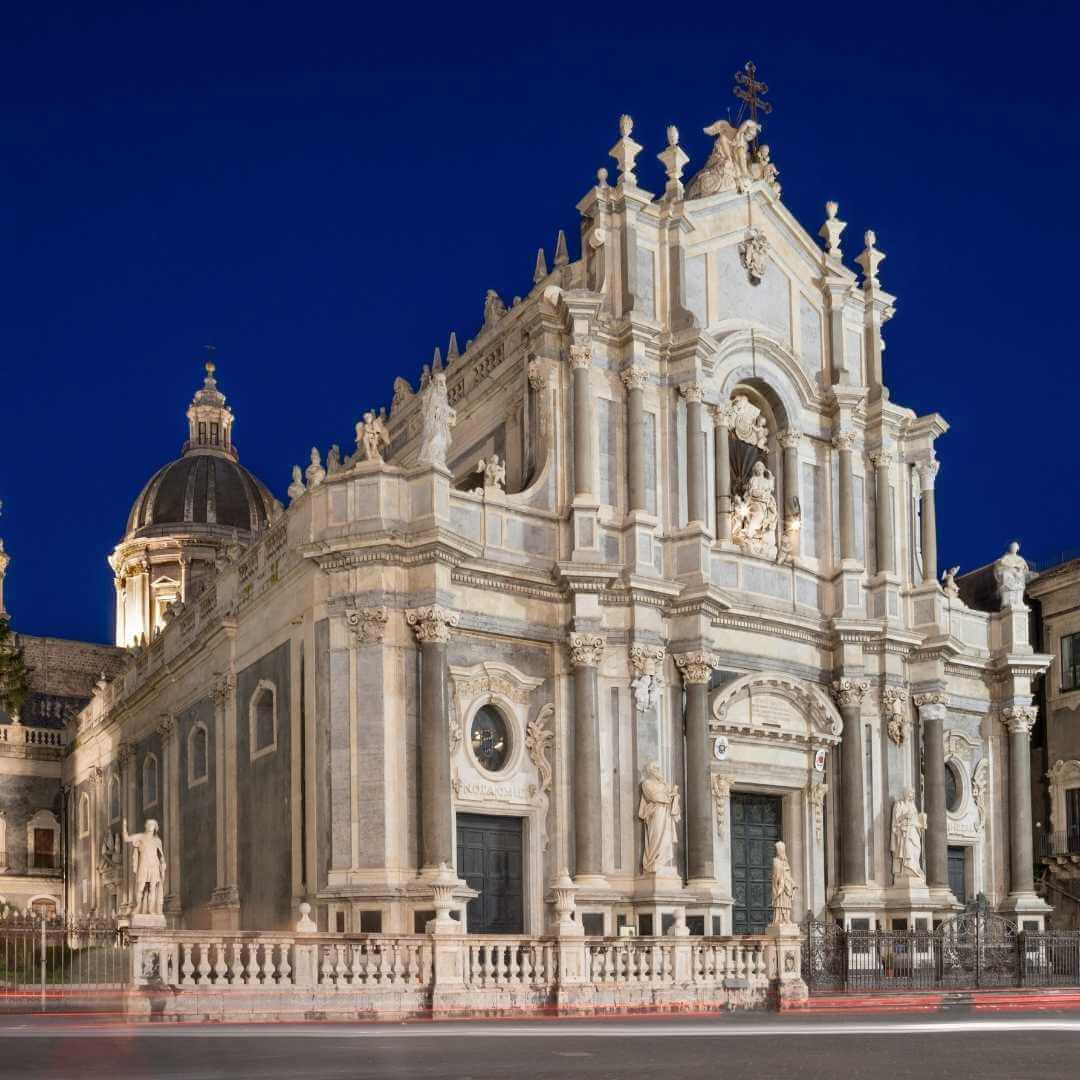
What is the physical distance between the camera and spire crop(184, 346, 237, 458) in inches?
2936

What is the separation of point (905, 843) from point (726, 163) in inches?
606

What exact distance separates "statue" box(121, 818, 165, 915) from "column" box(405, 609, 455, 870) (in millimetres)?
5050

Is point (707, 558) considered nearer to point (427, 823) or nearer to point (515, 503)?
point (515, 503)

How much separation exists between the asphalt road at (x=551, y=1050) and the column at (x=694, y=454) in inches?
516

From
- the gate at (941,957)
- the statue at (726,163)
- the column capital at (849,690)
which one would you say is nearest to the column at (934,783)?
the gate at (941,957)

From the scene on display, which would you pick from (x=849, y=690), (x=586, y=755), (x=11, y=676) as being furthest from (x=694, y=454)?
(x=11, y=676)

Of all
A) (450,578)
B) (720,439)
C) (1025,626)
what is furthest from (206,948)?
(1025,626)

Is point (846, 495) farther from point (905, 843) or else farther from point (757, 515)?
point (905, 843)

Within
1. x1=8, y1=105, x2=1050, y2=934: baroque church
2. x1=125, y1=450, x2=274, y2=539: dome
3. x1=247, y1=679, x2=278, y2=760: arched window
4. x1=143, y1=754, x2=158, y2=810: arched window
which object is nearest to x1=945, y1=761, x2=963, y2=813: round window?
x1=8, y1=105, x2=1050, y2=934: baroque church

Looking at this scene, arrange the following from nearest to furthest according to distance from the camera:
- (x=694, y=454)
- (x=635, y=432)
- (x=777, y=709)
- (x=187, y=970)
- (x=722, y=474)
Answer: (x=187, y=970) < (x=635, y=432) < (x=694, y=454) < (x=722, y=474) < (x=777, y=709)

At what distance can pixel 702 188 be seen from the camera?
3809 centimetres

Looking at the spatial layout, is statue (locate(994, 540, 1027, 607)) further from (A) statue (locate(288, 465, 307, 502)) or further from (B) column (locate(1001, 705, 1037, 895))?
(A) statue (locate(288, 465, 307, 502))

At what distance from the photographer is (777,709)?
36.5 m

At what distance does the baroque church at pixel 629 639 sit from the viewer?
3073 cm
